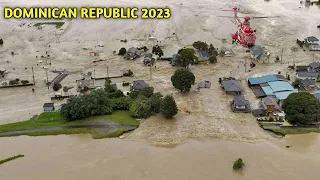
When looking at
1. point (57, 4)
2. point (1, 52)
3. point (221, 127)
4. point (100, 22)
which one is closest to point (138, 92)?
point (221, 127)

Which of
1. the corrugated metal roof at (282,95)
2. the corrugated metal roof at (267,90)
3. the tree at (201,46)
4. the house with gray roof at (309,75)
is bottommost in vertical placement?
the corrugated metal roof at (282,95)

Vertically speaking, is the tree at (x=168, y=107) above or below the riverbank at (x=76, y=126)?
above

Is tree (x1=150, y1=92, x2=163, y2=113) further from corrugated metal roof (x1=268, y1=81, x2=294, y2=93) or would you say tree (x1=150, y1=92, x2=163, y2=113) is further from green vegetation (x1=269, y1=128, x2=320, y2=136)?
corrugated metal roof (x1=268, y1=81, x2=294, y2=93)

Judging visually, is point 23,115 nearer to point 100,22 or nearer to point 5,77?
point 5,77

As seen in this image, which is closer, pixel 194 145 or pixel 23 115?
pixel 194 145

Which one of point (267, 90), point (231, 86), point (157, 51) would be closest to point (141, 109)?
point (231, 86)

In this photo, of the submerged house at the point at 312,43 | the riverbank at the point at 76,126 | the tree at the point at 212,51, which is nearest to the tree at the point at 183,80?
the riverbank at the point at 76,126

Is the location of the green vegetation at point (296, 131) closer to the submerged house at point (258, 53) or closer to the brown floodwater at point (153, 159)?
the brown floodwater at point (153, 159)
